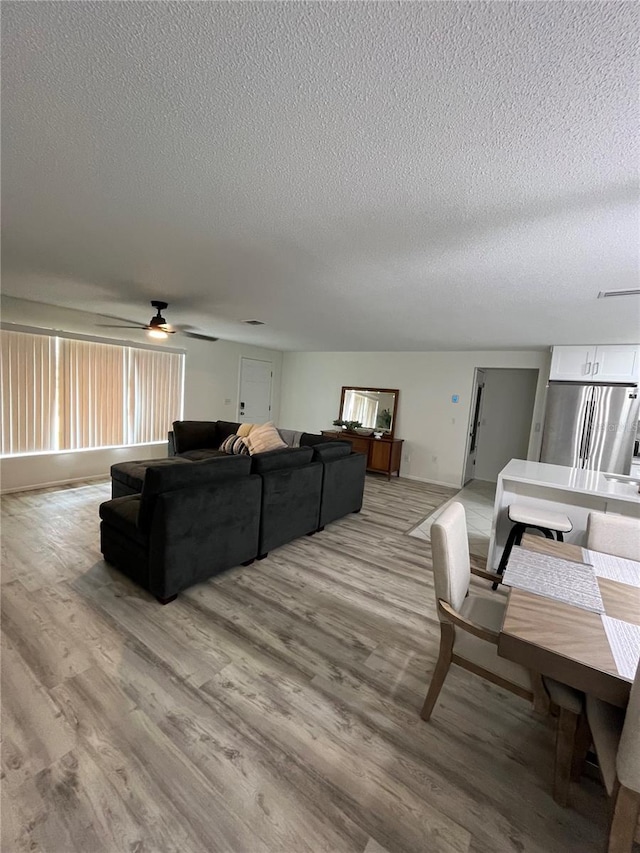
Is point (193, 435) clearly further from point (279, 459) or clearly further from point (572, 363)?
point (572, 363)

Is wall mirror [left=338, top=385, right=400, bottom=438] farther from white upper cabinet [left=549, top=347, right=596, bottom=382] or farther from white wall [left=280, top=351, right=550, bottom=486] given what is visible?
white upper cabinet [left=549, top=347, right=596, bottom=382]

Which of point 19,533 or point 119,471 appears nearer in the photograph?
point 19,533

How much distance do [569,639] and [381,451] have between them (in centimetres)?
532

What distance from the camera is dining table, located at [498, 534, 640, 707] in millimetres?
1022

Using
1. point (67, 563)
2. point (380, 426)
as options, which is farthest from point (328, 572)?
point (380, 426)

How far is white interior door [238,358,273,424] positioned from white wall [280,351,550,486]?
1.04 metres

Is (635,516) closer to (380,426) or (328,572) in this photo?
(328,572)

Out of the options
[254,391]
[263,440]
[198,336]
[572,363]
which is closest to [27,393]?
[198,336]

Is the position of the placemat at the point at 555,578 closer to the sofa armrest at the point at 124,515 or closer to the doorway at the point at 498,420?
the sofa armrest at the point at 124,515

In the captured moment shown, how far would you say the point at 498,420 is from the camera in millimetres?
6617

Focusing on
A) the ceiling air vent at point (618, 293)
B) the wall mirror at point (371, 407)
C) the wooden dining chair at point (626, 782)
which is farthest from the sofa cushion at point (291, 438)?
the wooden dining chair at point (626, 782)

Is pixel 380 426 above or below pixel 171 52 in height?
below

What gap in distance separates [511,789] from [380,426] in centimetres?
572

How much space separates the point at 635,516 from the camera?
2.61 meters
